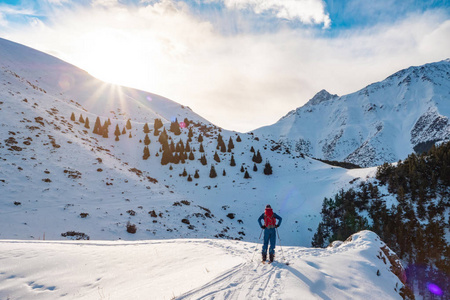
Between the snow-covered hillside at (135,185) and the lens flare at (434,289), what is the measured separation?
13713mm

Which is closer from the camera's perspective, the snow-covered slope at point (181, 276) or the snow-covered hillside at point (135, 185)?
the snow-covered slope at point (181, 276)

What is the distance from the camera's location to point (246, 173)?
45781mm

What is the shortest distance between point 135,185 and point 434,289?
39.4 meters

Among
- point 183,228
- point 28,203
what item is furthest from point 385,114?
point 28,203

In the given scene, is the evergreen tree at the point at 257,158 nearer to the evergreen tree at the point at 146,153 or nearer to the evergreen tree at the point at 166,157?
the evergreen tree at the point at 166,157

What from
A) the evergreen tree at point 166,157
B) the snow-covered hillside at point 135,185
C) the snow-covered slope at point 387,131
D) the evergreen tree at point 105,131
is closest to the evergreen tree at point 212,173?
the snow-covered hillside at point 135,185

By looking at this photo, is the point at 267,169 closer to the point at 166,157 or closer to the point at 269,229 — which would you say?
the point at 166,157

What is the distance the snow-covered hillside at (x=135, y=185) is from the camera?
1830 centimetres

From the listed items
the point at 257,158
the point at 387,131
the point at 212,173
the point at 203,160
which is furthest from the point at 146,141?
the point at 387,131

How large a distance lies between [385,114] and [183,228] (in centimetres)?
22329

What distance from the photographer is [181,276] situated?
6.77 metres

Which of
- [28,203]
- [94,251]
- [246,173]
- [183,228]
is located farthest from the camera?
[246,173]

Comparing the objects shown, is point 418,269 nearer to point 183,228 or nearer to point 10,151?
point 183,228

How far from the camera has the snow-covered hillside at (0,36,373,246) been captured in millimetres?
18297
